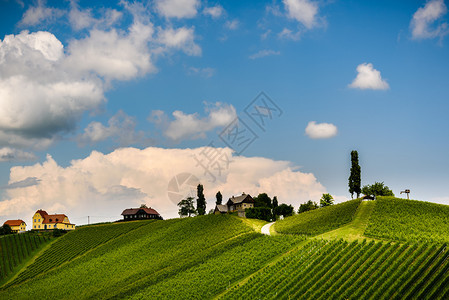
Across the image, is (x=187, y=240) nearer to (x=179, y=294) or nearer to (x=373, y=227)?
(x=179, y=294)

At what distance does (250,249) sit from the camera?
59.0 meters

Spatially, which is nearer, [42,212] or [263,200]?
[263,200]

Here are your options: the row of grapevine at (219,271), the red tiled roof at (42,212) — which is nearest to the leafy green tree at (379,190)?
the row of grapevine at (219,271)

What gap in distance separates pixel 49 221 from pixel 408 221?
5414 inches

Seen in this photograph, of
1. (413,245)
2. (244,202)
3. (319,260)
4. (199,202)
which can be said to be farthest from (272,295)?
(199,202)

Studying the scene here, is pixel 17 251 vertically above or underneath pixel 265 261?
above

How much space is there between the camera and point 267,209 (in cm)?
9919

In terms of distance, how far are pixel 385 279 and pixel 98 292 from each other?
4555cm

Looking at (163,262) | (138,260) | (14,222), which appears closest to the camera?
(163,262)

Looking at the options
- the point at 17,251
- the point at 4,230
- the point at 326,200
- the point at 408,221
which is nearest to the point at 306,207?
the point at 326,200

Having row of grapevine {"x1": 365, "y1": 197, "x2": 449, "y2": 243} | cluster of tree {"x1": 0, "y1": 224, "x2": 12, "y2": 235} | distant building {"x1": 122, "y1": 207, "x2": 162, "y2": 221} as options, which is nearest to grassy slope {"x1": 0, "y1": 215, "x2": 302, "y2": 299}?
row of grapevine {"x1": 365, "y1": 197, "x2": 449, "y2": 243}

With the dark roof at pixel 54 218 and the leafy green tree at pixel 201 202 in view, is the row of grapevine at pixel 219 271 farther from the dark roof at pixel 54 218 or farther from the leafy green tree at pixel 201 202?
the dark roof at pixel 54 218

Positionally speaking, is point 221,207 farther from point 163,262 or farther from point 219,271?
point 219,271

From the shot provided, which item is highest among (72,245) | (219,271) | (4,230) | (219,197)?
(219,197)
